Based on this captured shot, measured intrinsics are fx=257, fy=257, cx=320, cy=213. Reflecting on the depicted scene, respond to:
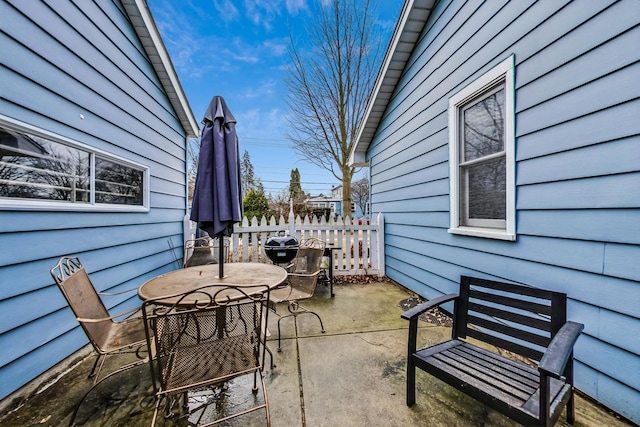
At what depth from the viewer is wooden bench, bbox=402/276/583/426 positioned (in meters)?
1.19

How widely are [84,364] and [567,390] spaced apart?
3.58 m

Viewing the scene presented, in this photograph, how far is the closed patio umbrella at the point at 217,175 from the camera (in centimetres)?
212

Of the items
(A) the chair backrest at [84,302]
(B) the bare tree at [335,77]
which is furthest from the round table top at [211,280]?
(B) the bare tree at [335,77]

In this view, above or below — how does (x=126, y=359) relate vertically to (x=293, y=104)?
below

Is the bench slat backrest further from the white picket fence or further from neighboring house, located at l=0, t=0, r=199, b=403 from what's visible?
neighboring house, located at l=0, t=0, r=199, b=403

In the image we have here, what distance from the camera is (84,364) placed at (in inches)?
90.2

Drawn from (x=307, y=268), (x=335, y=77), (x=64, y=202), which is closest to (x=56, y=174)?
(x=64, y=202)

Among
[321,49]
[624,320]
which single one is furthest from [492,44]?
[321,49]

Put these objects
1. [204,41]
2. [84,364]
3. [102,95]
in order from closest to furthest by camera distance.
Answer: [84,364] < [102,95] < [204,41]

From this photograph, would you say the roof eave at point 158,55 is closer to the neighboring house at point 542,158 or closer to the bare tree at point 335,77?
the neighboring house at point 542,158

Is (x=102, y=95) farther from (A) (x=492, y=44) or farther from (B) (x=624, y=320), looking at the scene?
(B) (x=624, y=320)

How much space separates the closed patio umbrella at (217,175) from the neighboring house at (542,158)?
2.41 m

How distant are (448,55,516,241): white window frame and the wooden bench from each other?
758 millimetres

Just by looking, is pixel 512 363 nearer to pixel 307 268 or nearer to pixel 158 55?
pixel 307 268
